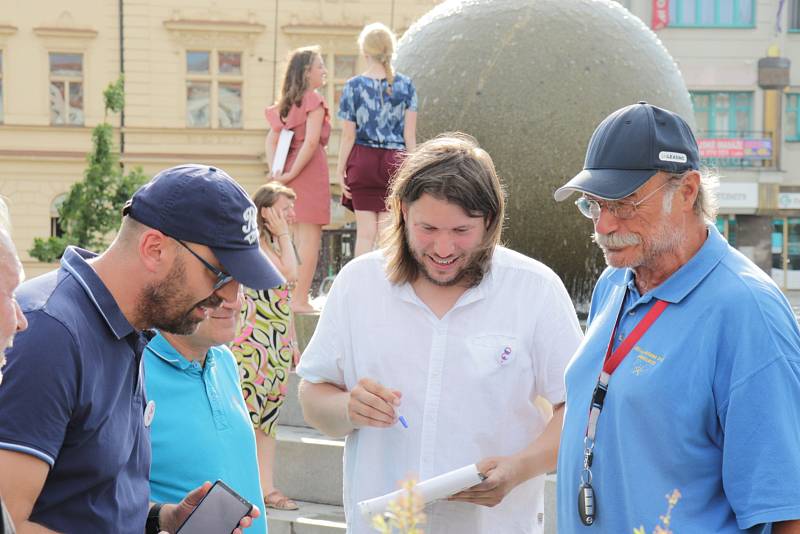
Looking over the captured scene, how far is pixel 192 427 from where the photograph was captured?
335 centimetres

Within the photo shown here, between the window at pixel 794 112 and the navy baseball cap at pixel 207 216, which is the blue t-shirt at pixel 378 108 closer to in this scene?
the navy baseball cap at pixel 207 216

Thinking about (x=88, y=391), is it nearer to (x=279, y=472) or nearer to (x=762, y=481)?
(x=762, y=481)

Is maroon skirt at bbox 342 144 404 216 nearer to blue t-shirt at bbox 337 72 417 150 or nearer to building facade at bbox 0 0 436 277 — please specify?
blue t-shirt at bbox 337 72 417 150

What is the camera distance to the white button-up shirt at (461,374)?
10.8 ft

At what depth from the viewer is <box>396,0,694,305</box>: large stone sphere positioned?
665 cm

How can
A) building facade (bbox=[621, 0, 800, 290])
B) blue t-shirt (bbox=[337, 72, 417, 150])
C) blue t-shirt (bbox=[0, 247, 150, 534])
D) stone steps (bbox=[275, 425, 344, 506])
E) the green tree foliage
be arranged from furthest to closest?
building facade (bbox=[621, 0, 800, 290]) → the green tree foliage → blue t-shirt (bbox=[337, 72, 417, 150]) → stone steps (bbox=[275, 425, 344, 506]) → blue t-shirt (bbox=[0, 247, 150, 534])

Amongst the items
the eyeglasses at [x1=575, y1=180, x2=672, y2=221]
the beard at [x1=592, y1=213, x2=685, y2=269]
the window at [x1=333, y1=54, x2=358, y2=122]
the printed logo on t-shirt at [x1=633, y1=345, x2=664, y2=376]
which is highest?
the window at [x1=333, y1=54, x2=358, y2=122]

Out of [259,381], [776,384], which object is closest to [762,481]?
[776,384]

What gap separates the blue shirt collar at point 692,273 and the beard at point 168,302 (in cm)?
106

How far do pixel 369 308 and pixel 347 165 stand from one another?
14.2 ft

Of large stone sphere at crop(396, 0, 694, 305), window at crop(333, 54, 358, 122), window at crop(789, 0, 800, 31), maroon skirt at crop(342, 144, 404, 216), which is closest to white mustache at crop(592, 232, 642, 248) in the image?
large stone sphere at crop(396, 0, 694, 305)

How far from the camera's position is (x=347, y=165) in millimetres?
7676

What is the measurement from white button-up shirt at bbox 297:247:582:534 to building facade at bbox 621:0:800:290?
34645 millimetres

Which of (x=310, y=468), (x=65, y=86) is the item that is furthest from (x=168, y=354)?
(x=65, y=86)
